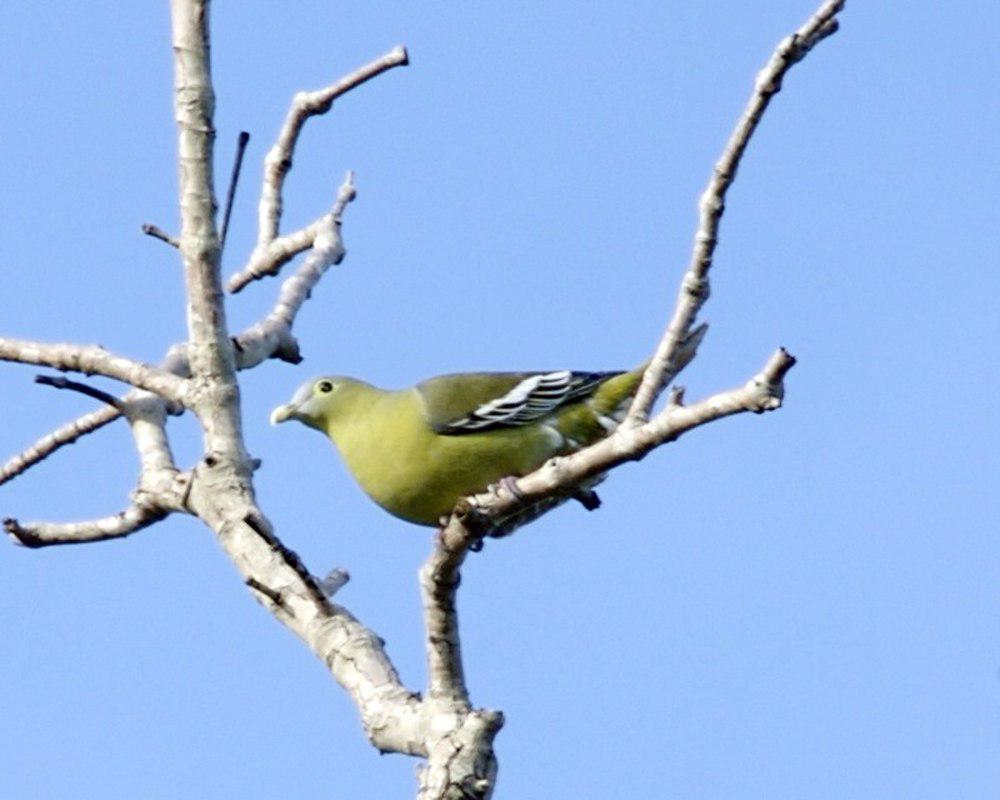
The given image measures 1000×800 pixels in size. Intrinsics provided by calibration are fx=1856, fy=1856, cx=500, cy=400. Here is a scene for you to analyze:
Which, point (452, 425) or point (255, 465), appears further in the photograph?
point (452, 425)

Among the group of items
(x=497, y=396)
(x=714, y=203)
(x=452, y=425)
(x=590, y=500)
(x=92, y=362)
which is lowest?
(x=714, y=203)

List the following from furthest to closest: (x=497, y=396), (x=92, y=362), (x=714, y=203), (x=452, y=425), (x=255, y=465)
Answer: (x=497, y=396), (x=452, y=425), (x=92, y=362), (x=255, y=465), (x=714, y=203)

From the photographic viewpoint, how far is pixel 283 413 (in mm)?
7535

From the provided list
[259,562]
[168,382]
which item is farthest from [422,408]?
[259,562]

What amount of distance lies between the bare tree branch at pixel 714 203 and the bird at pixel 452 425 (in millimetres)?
2586

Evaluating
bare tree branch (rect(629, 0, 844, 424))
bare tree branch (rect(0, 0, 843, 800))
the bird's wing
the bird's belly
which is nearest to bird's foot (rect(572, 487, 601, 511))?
bare tree branch (rect(0, 0, 843, 800))

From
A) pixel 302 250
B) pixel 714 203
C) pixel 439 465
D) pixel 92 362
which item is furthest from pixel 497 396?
pixel 714 203

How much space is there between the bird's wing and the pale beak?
1.97ft

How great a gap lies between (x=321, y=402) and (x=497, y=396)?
2.47 feet

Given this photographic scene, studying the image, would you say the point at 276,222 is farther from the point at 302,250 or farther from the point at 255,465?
the point at 255,465

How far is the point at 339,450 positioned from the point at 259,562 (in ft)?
7.71

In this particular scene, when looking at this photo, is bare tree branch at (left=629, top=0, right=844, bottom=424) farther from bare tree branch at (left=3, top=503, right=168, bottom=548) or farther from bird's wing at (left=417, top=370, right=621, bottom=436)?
bird's wing at (left=417, top=370, right=621, bottom=436)

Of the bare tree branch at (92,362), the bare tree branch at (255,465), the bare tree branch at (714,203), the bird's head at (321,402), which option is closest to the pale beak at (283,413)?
the bird's head at (321,402)

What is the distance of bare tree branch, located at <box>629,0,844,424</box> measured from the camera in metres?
3.75
